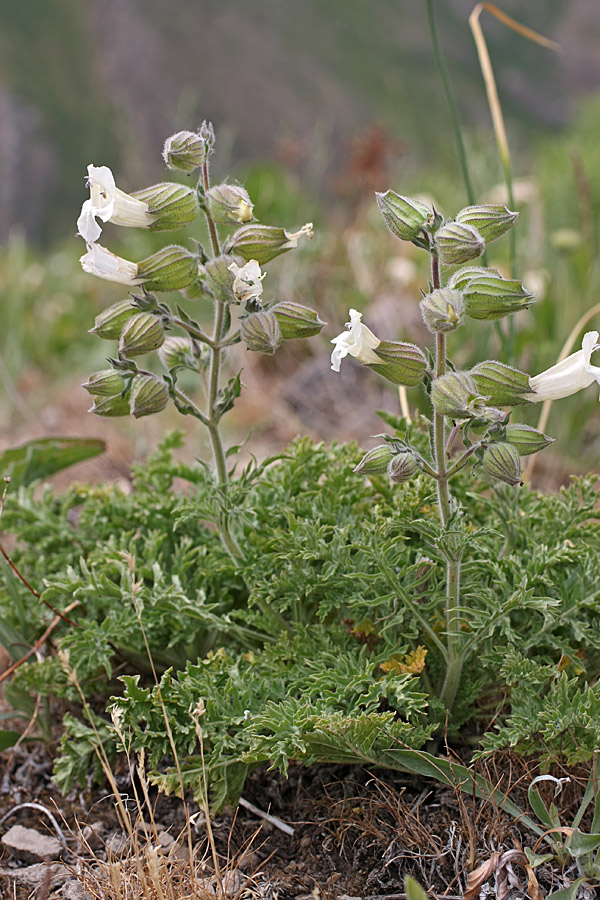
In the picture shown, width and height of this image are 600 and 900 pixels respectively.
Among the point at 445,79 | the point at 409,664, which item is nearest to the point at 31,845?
the point at 409,664

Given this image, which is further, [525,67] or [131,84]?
[131,84]

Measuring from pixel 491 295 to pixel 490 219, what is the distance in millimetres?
146

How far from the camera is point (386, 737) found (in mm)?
1661

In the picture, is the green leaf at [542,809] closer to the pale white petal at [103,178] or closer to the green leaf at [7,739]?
the green leaf at [7,739]

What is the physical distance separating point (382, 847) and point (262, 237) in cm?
126

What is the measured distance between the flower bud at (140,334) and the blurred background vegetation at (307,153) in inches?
69.7

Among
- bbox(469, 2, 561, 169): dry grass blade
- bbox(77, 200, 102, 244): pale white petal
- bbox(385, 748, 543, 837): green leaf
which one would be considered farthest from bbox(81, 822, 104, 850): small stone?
bbox(469, 2, 561, 169): dry grass blade

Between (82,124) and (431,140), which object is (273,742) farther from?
(82,124)

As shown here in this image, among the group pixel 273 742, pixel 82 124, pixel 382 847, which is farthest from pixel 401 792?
pixel 82 124

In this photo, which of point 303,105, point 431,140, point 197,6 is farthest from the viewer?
point 197,6

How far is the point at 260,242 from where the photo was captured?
1711mm

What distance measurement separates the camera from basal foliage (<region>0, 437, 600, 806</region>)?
66.2 inches

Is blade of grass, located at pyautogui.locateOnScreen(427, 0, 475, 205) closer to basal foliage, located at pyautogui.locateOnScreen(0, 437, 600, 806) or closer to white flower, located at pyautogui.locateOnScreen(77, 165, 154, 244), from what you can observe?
basal foliage, located at pyautogui.locateOnScreen(0, 437, 600, 806)

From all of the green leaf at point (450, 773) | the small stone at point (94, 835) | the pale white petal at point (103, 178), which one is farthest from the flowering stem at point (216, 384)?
the small stone at point (94, 835)
